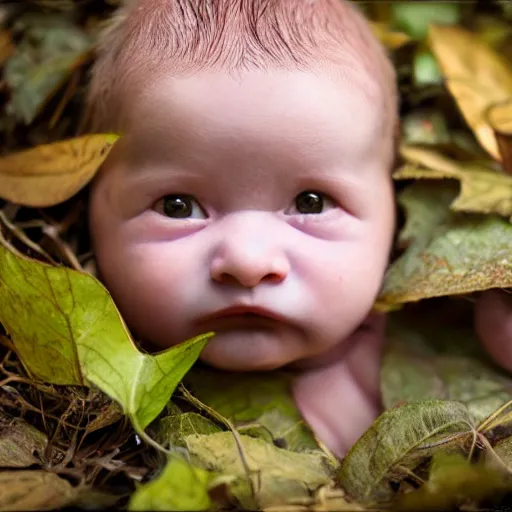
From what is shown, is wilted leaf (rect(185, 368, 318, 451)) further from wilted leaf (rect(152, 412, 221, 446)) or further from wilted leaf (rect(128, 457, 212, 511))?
wilted leaf (rect(128, 457, 212, 511))

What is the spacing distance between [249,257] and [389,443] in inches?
9.9

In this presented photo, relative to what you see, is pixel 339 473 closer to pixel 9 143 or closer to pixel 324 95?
pixel 324 95

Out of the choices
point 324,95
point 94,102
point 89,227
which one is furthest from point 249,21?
point 89,227

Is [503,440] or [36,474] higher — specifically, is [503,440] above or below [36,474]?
below

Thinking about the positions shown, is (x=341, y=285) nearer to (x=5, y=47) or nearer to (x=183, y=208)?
(x=183, y=208)

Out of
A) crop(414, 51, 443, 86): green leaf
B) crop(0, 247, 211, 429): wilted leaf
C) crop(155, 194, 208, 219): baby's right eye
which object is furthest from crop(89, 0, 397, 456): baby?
crop(414, 51, 443, 86): green leaf

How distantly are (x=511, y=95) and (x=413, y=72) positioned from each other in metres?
0.16

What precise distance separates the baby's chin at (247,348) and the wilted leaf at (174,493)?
0.85 feet

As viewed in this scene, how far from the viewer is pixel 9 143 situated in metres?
1.22

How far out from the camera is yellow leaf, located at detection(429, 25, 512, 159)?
1.11m

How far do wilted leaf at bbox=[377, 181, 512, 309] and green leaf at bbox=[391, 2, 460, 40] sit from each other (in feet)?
1.22

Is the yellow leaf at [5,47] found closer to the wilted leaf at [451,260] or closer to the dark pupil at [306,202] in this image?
the dark pupil at [306,202]

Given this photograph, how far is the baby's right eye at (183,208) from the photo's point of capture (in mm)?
944

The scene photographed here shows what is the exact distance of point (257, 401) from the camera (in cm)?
96
